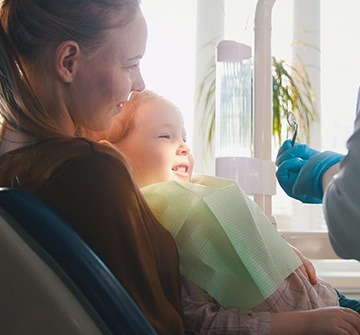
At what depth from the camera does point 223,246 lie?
3.38 ft

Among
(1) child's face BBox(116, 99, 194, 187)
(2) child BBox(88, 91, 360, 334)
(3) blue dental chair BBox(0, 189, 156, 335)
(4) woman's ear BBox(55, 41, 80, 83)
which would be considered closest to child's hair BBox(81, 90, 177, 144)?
(1) child's face BBox(116, 99, 194, 187)

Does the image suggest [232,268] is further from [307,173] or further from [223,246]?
[307,173]

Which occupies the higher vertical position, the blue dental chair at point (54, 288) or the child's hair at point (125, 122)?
the child's hair at point (125, 122)

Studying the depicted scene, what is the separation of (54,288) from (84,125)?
1.43ft

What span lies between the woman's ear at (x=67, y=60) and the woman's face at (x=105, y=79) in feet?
0.03

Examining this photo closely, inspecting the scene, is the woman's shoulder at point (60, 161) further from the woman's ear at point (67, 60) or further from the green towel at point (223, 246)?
the green towel at point (223, 246)

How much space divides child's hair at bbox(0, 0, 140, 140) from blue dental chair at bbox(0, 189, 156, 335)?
31 cm

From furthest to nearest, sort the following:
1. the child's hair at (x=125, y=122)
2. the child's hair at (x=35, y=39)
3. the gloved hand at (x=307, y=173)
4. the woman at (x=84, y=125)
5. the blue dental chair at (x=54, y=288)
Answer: the child's hair at (x=125, y=122) → the gloved hand at (x=307, y=173) → the child's hair at (x=35, y=39) → the woman at (x=84, y=125) → the blue dental chair at (x=54, y=288)

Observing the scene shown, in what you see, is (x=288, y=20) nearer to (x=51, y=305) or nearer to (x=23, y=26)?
(x=23, y=26)

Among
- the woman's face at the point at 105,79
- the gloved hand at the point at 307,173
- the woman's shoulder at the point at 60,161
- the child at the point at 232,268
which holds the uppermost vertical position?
the woman's face at the point at 105,79

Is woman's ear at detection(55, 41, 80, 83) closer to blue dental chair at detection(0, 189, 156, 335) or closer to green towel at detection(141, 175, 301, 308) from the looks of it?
green towel at detection(141, 175, 301, 308)

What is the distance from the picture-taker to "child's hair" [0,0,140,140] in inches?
35.6

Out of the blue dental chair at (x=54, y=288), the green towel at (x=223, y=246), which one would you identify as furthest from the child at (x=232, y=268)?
the blue dental chair at (x=54, y=288)

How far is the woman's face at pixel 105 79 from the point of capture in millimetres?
966
